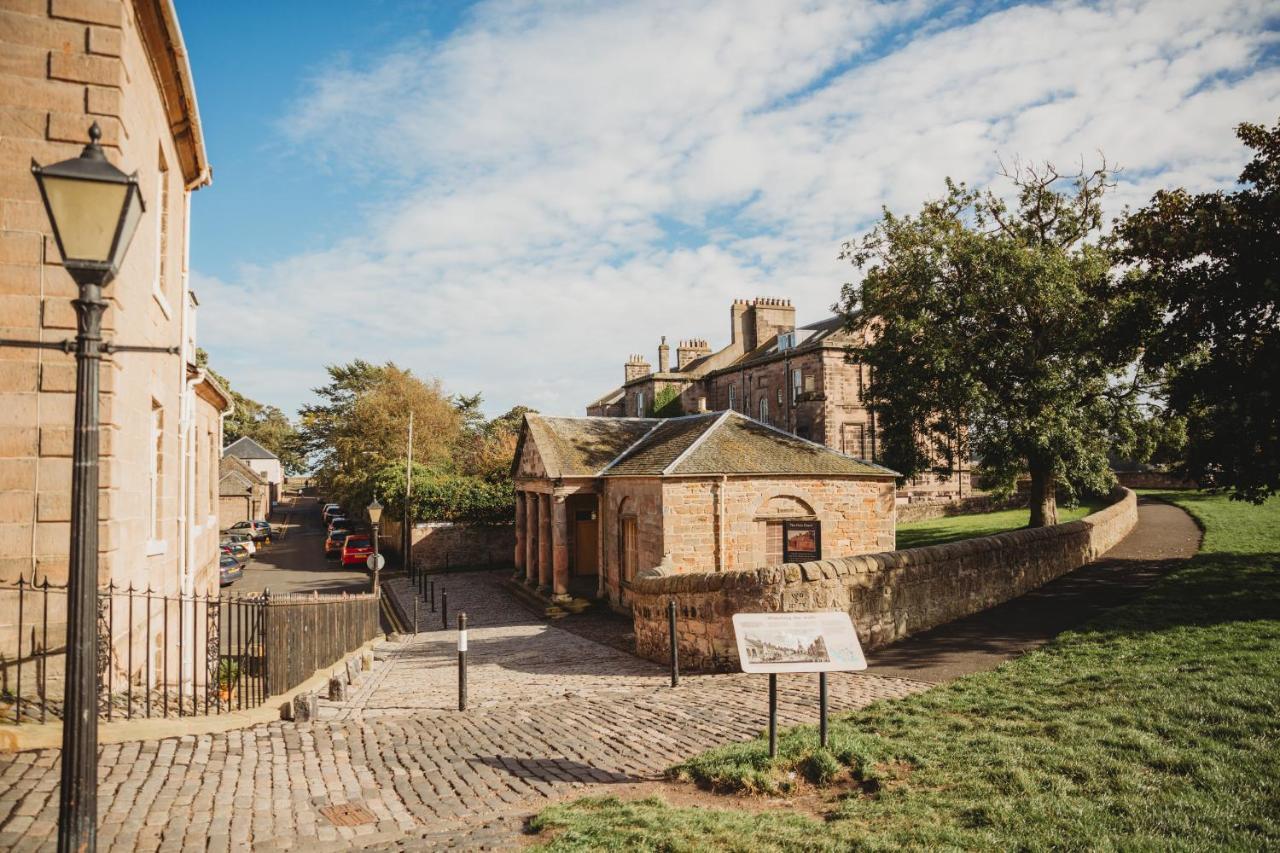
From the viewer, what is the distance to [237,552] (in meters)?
34.5

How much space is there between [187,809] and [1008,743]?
675 cm

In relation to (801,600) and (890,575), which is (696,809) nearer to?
(801,600)

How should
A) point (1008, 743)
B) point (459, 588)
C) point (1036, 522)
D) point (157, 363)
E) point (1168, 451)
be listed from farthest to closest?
point (459, 588)
point (1168, 451)
point (1036, 522)
point (157, 363)
point (1008, 743)

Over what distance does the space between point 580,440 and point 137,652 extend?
53.4 ft

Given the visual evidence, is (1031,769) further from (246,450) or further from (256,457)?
(256,457)

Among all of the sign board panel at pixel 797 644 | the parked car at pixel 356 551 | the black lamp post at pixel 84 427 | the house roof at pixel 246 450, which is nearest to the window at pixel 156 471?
the black lamp post at pixel 84 427

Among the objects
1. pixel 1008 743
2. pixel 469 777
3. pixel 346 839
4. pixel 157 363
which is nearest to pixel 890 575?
pixel 1008 743

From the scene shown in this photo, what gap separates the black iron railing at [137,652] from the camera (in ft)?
20.8

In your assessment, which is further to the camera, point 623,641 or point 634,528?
Result: point 634,528

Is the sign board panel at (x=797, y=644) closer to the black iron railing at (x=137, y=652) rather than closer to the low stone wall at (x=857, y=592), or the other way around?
the low stone wall at (x=857, y=592)

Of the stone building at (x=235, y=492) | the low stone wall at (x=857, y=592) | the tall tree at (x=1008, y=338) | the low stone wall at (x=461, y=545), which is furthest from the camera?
the stone building at (x=235, y=492)

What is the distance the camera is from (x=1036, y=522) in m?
21.2

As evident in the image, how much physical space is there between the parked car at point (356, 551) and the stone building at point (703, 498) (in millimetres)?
15654

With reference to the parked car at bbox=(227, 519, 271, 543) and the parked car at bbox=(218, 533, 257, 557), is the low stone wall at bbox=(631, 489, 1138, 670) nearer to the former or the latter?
the parked car at bbox=(218, 533, 257, 557)
